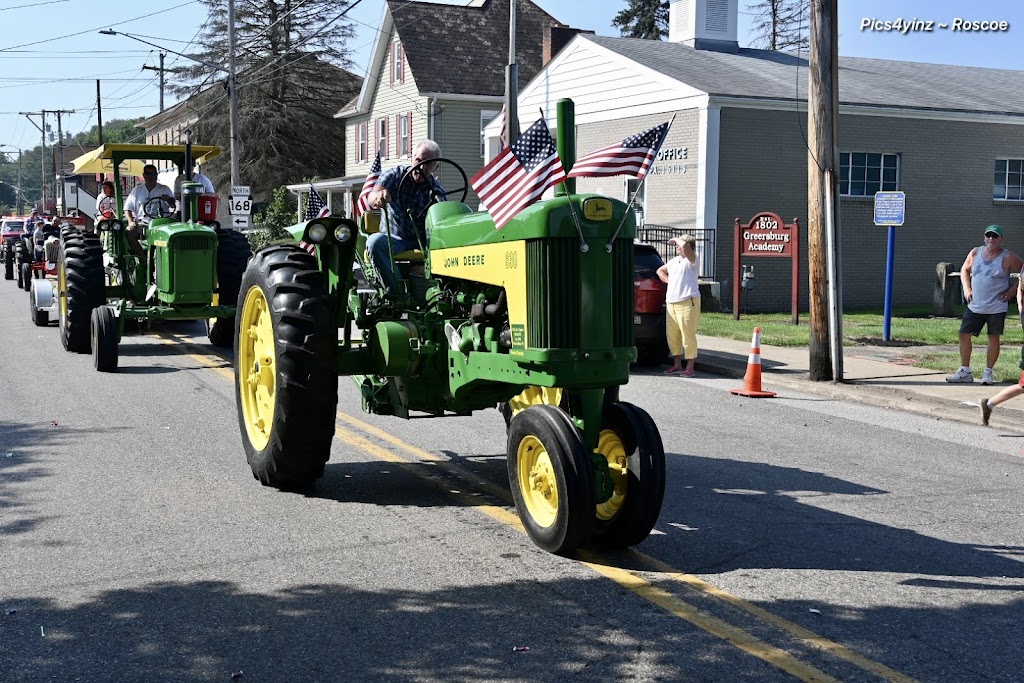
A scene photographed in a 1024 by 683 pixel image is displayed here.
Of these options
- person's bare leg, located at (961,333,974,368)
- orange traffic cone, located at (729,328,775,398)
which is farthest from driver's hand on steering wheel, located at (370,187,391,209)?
person's bare leg, located at (961,333,974,368)

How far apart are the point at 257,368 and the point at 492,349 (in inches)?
87.1

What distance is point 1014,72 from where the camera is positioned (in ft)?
108

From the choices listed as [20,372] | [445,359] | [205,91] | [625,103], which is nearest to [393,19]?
[625,103]

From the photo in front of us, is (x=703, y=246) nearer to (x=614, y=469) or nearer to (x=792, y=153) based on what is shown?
(x=792, y=153)

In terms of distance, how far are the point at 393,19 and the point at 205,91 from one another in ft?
79.9

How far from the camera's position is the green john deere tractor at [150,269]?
48.2ft

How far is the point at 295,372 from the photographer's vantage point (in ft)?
23.1

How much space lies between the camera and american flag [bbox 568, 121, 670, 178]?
6.00m

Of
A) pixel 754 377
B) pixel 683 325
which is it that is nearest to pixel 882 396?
pixel 754 377

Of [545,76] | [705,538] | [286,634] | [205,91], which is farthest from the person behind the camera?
[205,91]

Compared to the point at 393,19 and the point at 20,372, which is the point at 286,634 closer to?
the point at 20,372

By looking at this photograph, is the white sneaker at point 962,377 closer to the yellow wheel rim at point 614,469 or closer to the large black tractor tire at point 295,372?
the yellow wheel rim at point 614,469

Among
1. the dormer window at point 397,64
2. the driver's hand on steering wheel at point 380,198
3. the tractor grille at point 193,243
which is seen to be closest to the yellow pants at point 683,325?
the tractor grille at point 193,243

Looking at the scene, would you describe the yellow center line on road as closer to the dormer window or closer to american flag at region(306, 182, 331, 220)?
american flag at region(306, 182, 331, 220)
